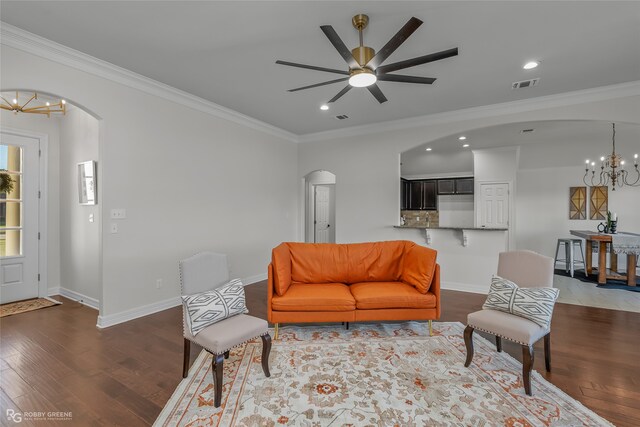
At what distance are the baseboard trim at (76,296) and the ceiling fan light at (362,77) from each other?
14.1 ft

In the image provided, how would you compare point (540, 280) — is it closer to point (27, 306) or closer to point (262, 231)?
point (262, 231)

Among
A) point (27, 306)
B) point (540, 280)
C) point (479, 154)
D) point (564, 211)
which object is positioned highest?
point (479, 154)

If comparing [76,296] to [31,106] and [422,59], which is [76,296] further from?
[422,59]

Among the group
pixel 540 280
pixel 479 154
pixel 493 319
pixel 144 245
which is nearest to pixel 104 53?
pixel 144 245

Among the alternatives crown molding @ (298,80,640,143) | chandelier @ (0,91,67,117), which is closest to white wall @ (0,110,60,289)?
chandelier @ (0,91,67,117)

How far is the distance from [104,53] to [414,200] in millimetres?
7521

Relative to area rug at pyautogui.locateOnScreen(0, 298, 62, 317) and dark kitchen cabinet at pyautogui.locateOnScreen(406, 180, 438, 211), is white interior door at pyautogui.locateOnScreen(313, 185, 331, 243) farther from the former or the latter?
area rug at pyautogui.locateOnScreen(0, 298, 62, 317)

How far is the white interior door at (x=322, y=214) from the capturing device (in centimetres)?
794

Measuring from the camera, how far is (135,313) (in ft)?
11.7

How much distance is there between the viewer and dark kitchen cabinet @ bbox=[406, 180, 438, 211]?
8.11m

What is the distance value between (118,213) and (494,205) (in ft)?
24.9

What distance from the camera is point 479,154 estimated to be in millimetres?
7070

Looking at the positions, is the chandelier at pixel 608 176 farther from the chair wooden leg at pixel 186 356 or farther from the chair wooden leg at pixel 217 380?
→ the chair wooden leg at pixel 186 356

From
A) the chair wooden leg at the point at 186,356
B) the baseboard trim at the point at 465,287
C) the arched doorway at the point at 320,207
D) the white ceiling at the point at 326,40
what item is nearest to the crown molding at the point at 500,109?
the white ceiling at the point at 326,40
